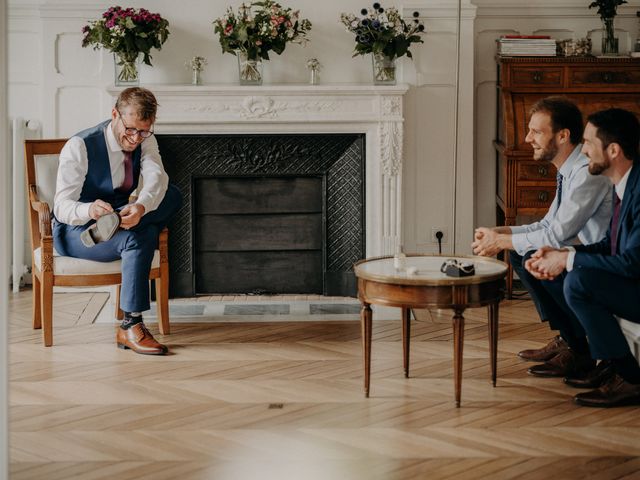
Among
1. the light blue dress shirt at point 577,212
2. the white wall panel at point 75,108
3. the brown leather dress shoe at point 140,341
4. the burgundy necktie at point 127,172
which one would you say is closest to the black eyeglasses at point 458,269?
the light blue dress shirt at point 577,212

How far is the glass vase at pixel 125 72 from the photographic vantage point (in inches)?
222

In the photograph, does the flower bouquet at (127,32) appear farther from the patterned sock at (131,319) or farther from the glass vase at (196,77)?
the patterned sock at (131,319)

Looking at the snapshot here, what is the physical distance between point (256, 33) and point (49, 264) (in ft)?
5.95

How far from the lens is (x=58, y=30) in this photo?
5.82 meters

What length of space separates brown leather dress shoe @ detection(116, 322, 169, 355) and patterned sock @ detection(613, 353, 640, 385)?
1.99 meters

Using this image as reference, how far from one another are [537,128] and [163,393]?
1869 millimetres

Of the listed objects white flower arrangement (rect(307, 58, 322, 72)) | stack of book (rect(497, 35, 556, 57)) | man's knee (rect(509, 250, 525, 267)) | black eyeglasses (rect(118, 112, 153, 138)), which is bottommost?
man's knee (rect(509, 250, 525, 267))

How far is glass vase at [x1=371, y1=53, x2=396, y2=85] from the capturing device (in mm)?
5695

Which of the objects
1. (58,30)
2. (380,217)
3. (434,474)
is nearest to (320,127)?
(380,217)

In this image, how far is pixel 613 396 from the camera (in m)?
3.70

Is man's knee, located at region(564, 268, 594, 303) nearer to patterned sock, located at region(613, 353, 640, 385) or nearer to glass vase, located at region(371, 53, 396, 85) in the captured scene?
patterned sock, located at region(613, 353, 640, 385)

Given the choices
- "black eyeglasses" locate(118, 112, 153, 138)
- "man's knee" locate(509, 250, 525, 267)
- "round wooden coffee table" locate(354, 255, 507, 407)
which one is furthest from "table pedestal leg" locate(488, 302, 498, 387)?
"black eyeglasses" locate(118, 112, 153, 138)

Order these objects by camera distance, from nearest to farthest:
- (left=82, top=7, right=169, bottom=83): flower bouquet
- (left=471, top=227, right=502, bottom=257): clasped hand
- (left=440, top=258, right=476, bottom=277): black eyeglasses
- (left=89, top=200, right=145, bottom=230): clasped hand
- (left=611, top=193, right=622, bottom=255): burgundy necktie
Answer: (left=440, top=258, right=476, bottom=277): black eyeglasses < (left=611, top=193, right=622, bottom=255): burgundy necktie < (left=471, top=227, right=502, bottom=257): clasped hand < (left=89, top=200, right=145, bottom=230): clasped hand < (left=82, top=7, right=169, bottom=83): flower bouquet

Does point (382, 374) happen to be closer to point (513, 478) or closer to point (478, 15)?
point (513, 478)
